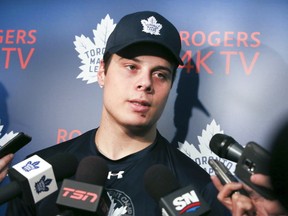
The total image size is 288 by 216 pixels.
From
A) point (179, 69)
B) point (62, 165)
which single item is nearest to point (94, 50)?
point (179, 69)

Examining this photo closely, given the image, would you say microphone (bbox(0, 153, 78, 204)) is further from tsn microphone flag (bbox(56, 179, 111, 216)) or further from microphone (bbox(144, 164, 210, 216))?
microphone (bbox(144, 164, 210, 216))

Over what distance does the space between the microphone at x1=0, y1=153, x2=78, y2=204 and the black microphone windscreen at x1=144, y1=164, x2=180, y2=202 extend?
206mm

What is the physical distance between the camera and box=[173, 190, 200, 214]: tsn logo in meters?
0.76

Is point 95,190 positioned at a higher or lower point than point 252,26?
lower

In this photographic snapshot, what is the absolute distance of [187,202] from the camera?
0.77m

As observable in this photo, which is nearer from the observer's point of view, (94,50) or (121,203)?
(121,203)

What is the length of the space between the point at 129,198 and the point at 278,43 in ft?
2.52

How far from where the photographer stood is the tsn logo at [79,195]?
77 centimetres

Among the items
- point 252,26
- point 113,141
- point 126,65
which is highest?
point 252,26

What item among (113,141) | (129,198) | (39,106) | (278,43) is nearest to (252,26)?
(278,43)

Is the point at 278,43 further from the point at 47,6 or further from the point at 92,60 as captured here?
the point at 47,6

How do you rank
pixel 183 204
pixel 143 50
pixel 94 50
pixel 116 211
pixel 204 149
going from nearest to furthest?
pixel 183 204
pixel 116 211
pixel 143 50
pixel 204 149
pixel 94 50

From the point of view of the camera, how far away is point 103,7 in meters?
1.63

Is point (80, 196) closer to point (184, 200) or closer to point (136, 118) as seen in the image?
point (184, 200)
